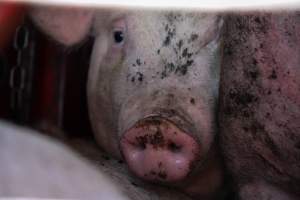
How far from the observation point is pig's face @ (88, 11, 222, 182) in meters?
1.20

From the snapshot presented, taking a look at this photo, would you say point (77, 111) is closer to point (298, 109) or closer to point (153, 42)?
point (153, 42)

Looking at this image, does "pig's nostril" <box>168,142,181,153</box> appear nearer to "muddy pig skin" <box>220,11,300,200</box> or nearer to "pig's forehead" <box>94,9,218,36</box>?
"muddy pig skin" <box>220,11,300,200</box>

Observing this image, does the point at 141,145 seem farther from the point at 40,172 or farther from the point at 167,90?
the point at 40,172

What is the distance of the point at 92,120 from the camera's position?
1.63 meters

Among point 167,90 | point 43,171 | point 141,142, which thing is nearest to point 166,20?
point 167,90

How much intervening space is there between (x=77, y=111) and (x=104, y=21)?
21cm

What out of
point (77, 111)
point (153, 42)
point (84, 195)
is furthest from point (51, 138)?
point (77, 111)

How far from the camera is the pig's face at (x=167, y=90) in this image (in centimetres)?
120

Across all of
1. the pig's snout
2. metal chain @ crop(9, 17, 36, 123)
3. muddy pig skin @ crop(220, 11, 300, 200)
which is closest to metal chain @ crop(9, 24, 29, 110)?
metal chain @ crop(9, 17, 36, 123)

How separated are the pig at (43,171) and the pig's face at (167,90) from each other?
0.38ft

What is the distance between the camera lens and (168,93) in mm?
1264

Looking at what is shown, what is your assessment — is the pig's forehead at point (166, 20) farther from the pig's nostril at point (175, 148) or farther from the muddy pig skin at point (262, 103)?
the pig's nostril at point (175, 148)

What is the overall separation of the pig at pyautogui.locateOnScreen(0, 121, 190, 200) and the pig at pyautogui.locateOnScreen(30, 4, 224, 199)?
121mm

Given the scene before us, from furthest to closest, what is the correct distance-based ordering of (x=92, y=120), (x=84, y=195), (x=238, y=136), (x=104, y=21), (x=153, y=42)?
(x=92, y=120) → (x=104, y=21) → (x=153, y=42) → (x=238, y=136) → (x=84, y=195)
